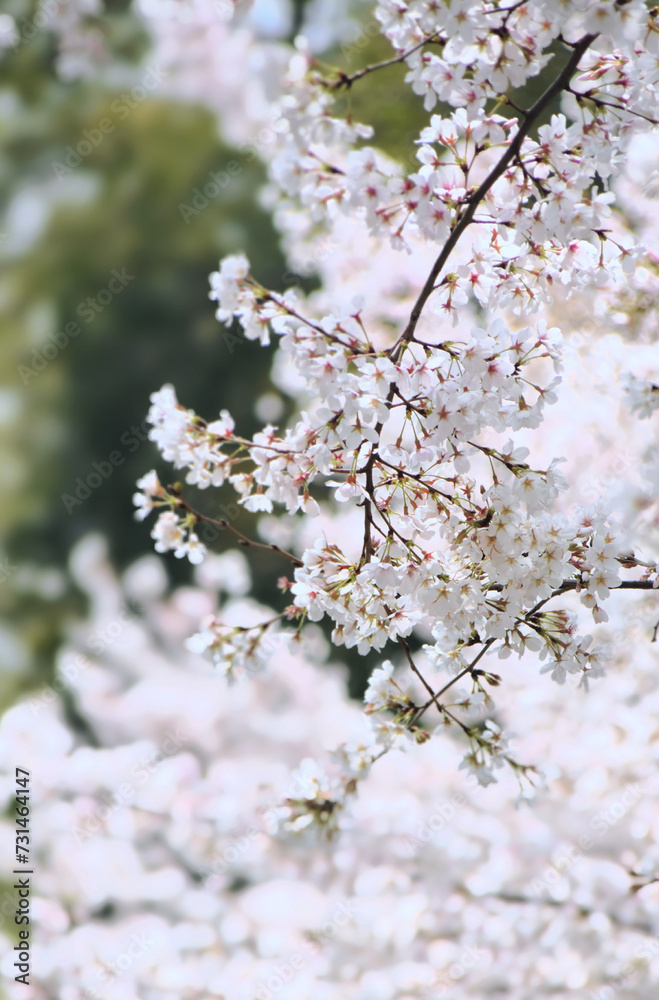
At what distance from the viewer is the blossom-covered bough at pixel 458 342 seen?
1.89 ft

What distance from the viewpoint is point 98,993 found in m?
1.72

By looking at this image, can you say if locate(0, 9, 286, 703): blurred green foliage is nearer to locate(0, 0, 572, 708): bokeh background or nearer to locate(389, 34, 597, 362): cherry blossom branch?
locate(0, 0, 572, 708): bokeh background

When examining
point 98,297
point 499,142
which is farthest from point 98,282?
point 499,142

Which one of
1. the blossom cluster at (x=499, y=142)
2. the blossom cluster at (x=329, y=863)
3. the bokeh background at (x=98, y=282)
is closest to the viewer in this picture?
the blossom cluster at (x=499, y=142)

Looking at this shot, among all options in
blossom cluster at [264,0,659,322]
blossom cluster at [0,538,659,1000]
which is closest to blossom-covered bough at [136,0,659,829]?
blossom cluster at [264,0,659,322]

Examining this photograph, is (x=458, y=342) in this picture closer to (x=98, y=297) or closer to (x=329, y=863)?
(x=329, y=863)

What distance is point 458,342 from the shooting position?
64 centimetres

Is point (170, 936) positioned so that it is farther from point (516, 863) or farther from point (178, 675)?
point (516, 863)

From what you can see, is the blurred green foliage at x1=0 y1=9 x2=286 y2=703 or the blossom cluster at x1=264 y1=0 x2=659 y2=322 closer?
the blossom cluster at x1=264 y1=0 x2=659 y2=322

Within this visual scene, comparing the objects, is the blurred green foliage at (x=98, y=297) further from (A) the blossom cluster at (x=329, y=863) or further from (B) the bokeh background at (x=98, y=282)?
(A) the blossom cluster at (x=329, y=863)

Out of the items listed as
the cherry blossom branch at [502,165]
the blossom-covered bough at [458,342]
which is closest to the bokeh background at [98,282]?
the blossom-covered bough at [458,342]

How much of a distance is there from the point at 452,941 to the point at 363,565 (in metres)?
1.51

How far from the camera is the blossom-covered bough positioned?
576mm

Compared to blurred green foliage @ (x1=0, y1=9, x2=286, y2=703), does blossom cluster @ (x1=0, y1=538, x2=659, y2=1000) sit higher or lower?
lower
